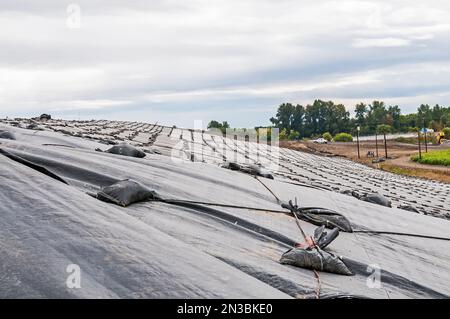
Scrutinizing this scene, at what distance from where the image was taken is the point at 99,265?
6.62 ft

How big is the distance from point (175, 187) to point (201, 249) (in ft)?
4.33

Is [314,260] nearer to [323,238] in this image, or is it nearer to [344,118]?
[323,238]

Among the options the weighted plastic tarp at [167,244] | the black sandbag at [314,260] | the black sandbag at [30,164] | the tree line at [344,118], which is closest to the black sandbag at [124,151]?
the weighted plastic tarp at [167,244]

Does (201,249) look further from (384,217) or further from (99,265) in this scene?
(384,217)

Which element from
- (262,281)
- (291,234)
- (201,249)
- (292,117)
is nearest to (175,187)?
(291,234)

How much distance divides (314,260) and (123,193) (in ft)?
4.17

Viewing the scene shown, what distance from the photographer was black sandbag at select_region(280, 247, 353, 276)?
2619 mm

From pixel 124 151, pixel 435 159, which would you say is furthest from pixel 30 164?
pixel 435 159

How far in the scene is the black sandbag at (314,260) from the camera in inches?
103

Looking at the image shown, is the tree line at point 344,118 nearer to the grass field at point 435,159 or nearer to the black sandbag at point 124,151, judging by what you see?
the grass field at point 435,159

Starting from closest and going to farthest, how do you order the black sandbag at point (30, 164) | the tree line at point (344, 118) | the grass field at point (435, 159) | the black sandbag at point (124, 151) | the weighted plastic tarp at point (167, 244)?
1. the weighted plastic tarp at point (167, 244)
2. the black sandbag at point (30, 164)
3. the black sandbag at point (124, 151)
4. the grass field at point (435, 159)
5. the tree line at point (344, 118)

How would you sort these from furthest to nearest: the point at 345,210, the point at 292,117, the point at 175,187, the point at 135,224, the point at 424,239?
the point at 292,117
the point at 345,210
the point at 424,239
the point at 175,187
the point at 135,224

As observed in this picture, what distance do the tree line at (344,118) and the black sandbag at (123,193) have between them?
61.2 meters

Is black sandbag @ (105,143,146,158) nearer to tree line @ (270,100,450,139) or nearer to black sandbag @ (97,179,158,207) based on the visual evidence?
black sandbag @ (97,179,158,207)
